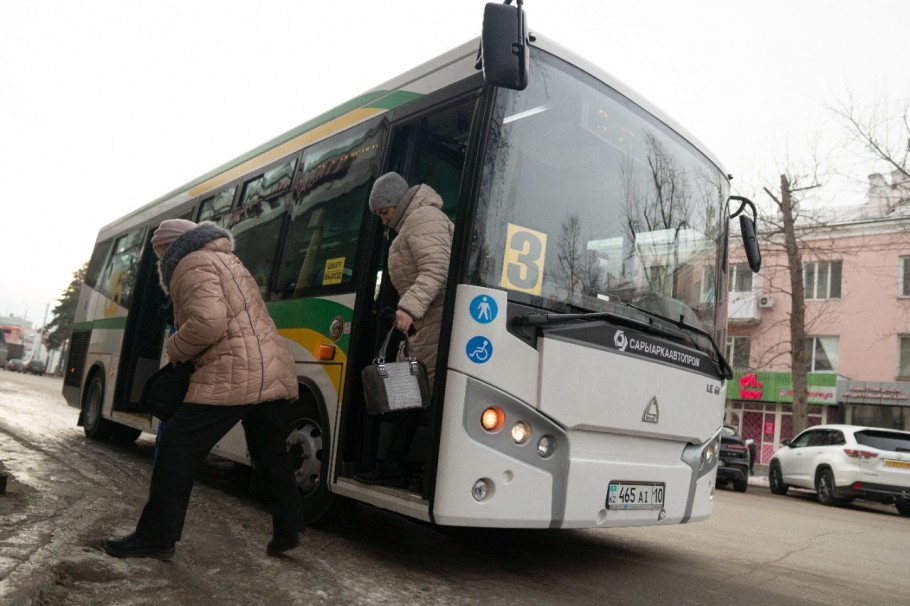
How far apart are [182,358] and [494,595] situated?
80.9 inches

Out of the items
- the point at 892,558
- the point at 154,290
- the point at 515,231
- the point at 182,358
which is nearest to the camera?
the point at 182,358

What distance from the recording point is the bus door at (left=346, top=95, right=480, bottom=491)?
5.11 metres

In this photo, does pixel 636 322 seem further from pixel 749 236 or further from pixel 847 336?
pixel 847 336

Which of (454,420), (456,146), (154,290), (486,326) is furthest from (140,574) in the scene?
(154,290)

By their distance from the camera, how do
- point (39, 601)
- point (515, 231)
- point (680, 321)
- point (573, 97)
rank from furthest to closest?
point (680, 321) → point (573, 97) → point (515, 231) → point (39, 601)

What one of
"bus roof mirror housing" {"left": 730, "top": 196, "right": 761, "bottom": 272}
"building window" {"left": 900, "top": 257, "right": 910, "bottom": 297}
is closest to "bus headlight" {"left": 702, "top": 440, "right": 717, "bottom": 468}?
"bus roof mirror housing" {"left": 730, "top": 196, "right": 761, "bottom": 272}

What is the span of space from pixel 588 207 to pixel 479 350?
3.95ft

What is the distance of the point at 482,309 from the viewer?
14.3 feet

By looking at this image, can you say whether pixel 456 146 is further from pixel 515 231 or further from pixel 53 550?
pixel 53 550

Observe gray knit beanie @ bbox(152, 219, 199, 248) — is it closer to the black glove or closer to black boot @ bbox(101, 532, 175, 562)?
the black glove

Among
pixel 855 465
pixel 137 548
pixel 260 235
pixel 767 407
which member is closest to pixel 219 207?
pixel 260 235

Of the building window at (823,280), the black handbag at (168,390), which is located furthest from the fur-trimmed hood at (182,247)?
the building window at (823,280)

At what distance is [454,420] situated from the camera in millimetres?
4270

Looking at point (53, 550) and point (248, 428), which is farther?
point (248, 428)
